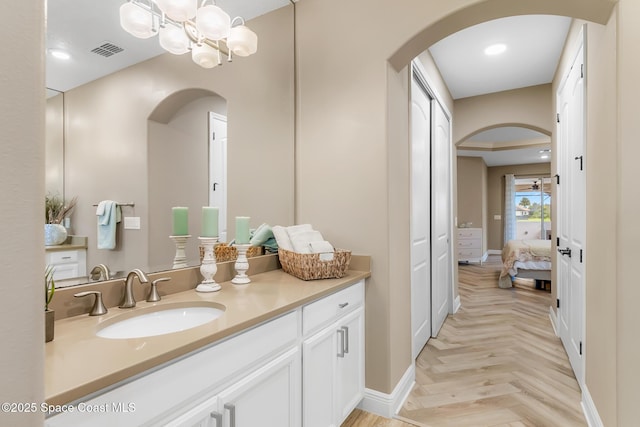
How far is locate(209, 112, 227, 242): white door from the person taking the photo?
69.3 inches

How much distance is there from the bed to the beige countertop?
4.85m

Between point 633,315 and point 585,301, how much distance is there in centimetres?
73

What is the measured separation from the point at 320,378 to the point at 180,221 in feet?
3.20

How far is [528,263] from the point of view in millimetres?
5211

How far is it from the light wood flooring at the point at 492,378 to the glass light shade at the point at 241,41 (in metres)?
2.21

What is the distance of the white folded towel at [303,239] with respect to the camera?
6.13ft

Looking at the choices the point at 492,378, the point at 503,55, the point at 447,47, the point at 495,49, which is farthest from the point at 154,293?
the point at 503,55

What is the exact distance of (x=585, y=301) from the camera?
206cm

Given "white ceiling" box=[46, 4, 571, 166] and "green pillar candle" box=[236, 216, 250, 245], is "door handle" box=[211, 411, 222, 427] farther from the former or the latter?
"white ceiling" box=[46, 4, 571, 166]

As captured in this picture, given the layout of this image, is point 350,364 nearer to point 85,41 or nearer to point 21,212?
point 21,212

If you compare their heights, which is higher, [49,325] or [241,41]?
[241,41]

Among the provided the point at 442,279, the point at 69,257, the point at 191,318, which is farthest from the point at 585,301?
the point at 69,257

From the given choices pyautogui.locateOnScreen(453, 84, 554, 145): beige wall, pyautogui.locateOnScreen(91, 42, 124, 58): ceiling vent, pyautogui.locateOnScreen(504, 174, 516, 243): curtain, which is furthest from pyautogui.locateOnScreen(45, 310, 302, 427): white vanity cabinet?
pyautogui.locateOnScreen(504, 174, 516, 243): curtain

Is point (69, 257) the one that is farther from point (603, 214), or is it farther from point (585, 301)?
point (585, 301)
